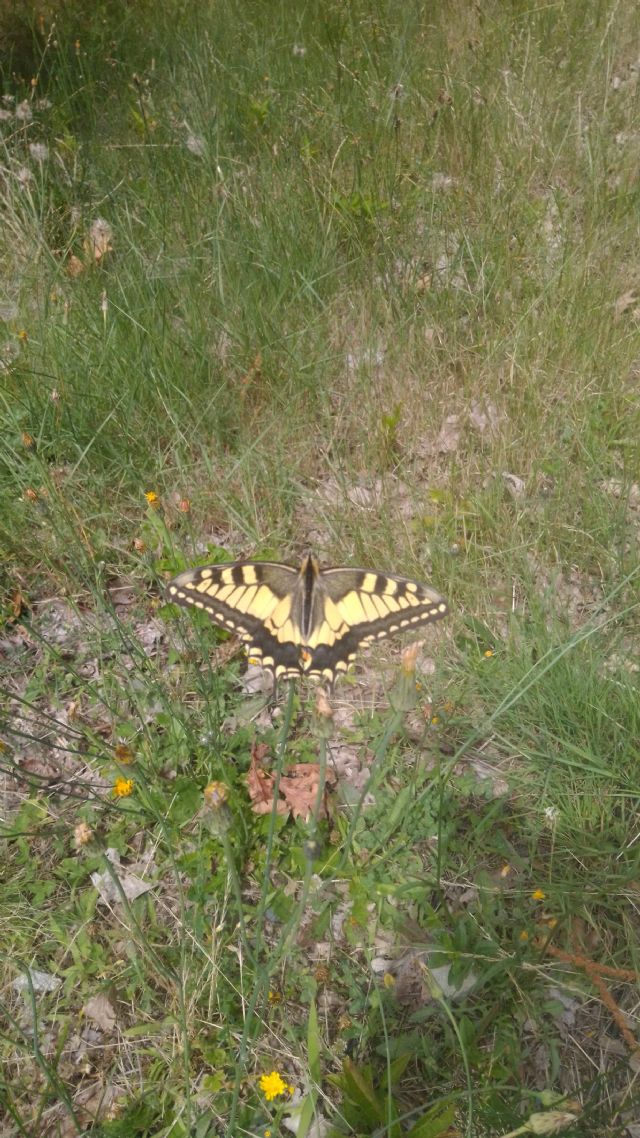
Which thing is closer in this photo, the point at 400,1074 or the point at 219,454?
the point at 400,1074

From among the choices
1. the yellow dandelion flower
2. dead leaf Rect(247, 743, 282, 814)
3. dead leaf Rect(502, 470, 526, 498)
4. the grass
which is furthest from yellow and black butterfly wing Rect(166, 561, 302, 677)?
dead leaf Rect(502, 470, 526, 498)

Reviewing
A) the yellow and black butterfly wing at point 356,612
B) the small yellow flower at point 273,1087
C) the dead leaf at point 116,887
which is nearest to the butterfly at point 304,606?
the yellow and black butterfly wing at point 356,612

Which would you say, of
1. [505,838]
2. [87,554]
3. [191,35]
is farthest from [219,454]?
[191,35]

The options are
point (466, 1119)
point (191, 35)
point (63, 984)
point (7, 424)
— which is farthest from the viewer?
point (191, 35)

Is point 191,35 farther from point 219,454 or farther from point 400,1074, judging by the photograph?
point 400,1074

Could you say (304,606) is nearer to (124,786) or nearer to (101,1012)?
(124,786)

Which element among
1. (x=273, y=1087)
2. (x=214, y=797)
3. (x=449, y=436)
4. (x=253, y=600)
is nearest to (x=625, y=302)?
(x=449, y=436)
